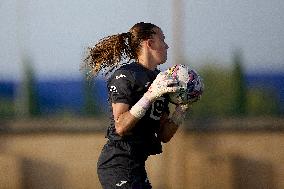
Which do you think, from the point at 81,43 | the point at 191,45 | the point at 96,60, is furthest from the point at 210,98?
the point at 96,60

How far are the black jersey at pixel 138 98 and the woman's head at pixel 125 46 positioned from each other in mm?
158

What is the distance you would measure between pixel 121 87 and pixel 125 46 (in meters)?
0.38

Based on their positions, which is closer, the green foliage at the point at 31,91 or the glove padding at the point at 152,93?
the glove padding at the point at 152,93

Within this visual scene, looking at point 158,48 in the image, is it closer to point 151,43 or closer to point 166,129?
Answer: point 151,43

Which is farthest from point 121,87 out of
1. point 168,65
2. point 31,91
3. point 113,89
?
point 31,91

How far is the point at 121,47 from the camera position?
4809mm

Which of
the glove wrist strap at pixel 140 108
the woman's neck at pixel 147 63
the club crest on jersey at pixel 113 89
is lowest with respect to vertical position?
the glove wrist strap at pixel 140 108

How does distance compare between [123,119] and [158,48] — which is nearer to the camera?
[123,119]

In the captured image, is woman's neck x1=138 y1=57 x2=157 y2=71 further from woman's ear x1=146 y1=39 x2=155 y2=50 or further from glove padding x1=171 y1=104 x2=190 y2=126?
glove padding x1=171 y1=104 x2=190 y2=126

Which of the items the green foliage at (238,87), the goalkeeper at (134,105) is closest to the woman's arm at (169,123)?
the goalkeeper at (134,105)

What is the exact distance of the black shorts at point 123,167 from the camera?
454 cm

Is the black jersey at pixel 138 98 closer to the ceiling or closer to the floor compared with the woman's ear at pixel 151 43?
closer to the floor

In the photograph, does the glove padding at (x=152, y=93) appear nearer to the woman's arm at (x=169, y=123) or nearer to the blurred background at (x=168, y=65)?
the woman's arm at (x=169, y=123)

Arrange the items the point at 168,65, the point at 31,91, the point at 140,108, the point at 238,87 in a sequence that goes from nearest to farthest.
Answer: the point at 140,108
the point at 168,65
the point at 238,87
the point at 31,91
